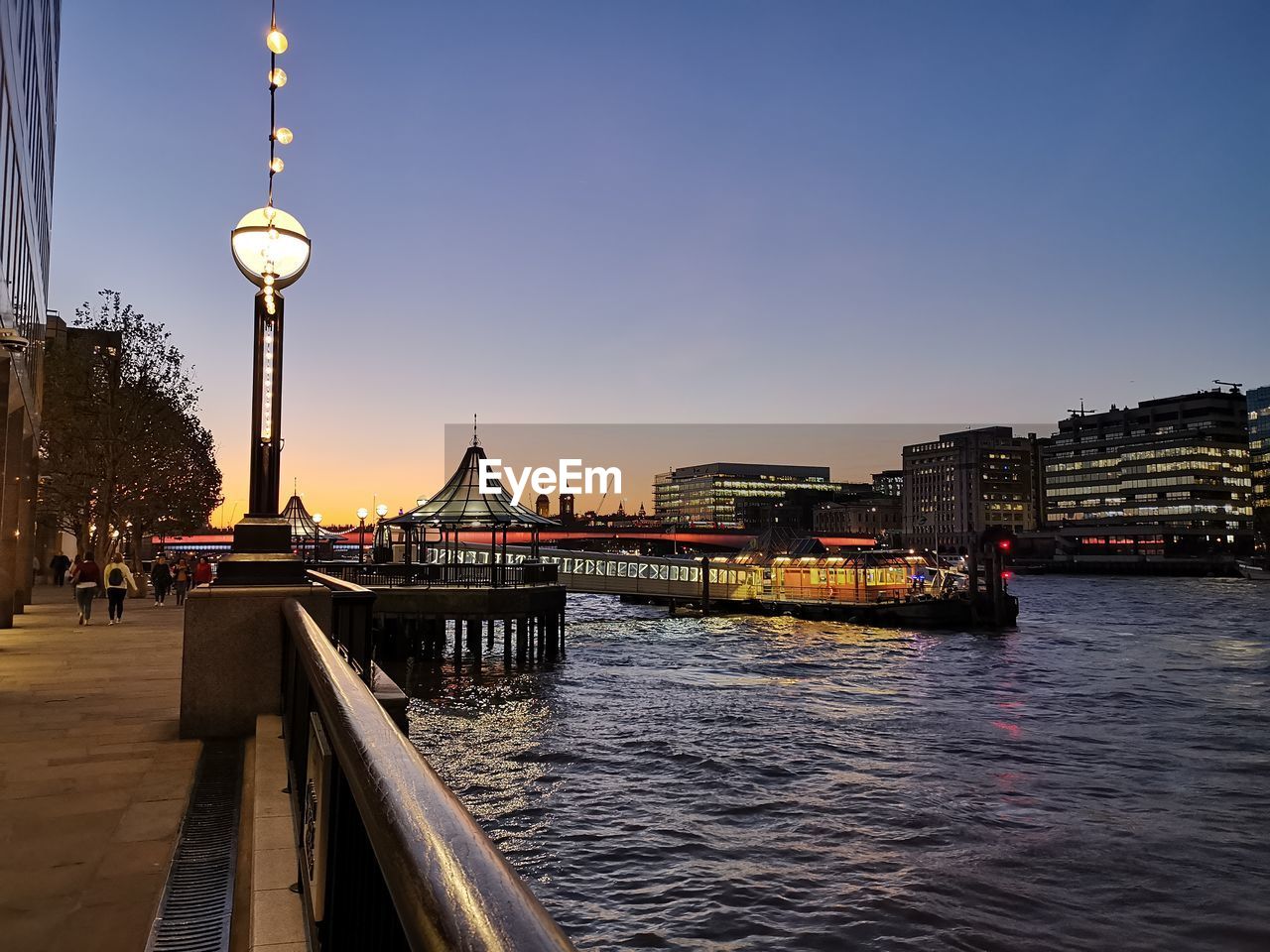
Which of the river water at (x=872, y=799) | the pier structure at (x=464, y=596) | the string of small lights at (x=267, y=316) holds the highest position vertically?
the string of small lights at (x=267, y=316)

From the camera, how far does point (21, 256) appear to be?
23.6 meters

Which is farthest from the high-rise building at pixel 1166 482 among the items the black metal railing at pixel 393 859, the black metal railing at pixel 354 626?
the black metal railing at pixel 393 859

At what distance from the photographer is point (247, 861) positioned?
17.1 feet

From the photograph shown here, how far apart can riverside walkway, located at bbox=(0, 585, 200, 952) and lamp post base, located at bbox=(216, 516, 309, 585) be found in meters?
1.66

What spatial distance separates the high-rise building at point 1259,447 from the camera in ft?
536

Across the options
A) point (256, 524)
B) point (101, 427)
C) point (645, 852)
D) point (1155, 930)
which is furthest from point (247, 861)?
point (101, 427)

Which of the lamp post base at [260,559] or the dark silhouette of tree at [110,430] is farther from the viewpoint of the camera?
the dark silhouette of tree at [110,430]

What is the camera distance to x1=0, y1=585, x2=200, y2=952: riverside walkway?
4.77m

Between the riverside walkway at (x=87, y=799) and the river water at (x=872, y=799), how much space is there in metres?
6.05

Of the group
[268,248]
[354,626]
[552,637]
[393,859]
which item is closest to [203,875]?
[354,626]

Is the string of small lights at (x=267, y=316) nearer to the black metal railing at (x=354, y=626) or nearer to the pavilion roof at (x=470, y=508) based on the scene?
the black metal railing at (x=354, y=626)

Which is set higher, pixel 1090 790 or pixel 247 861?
pixel 247 861

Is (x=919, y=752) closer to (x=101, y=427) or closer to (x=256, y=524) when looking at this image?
(x=256, y=524)

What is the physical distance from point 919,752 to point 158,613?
22.6m
